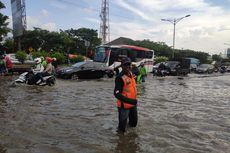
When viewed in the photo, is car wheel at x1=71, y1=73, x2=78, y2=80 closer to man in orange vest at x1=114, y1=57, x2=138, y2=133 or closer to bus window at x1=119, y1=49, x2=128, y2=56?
bus window at x1=119, y1=49, x2=128, y2=56

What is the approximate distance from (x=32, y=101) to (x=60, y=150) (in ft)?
21.5

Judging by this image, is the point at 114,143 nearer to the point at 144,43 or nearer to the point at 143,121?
the point at 143,121

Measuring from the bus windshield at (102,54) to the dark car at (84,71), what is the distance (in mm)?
4265

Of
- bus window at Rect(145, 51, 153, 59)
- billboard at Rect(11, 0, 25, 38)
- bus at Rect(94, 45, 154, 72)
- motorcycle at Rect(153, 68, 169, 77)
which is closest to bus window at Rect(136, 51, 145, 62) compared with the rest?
bus at Rect(94, 45, 154, 72)

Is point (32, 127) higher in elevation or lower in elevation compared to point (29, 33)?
lower

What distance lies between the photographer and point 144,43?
3546 inches

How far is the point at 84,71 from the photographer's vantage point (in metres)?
26.1

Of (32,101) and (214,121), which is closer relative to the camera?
(214,121)

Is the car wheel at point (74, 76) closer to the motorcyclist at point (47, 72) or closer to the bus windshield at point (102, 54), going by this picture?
the motorcyclist at point (47, 72)

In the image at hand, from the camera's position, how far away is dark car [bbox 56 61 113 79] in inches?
984

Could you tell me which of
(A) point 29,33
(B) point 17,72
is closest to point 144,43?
(A) point 29,33

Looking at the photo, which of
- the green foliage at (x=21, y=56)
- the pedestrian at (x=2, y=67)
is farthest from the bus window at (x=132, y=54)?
the pedestrian at (x=2, y=67)

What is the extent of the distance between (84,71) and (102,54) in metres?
7.91

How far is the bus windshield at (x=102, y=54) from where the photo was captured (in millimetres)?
33294
